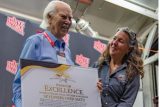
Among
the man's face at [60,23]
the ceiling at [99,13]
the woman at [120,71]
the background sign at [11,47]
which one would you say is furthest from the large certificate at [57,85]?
the ceiling at [99,13]

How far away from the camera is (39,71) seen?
4.05ft

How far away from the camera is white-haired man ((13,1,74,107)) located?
1332 mm

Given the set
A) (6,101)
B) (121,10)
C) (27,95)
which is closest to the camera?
(27,95)

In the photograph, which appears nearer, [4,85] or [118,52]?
[118,52]

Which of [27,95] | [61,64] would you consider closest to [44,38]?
[61,64]

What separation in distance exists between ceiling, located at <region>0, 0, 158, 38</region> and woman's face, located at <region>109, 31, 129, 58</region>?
72.1 inches

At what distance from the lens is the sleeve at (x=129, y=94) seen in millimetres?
1440

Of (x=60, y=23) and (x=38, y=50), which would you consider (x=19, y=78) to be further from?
(x=60, y=23)

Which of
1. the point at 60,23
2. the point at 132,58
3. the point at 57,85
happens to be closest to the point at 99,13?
the point at 132,58

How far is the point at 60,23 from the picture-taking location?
145cm

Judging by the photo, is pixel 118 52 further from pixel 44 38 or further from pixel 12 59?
pixel 12 59

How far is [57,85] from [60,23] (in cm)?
32

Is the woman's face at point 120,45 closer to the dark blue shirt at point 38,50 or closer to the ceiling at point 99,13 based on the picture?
the dark blue shirt at point 38,50

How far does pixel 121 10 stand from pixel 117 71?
2.27 m
